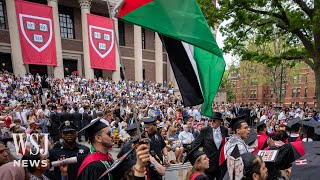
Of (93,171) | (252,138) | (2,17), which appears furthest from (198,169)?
(2,17)

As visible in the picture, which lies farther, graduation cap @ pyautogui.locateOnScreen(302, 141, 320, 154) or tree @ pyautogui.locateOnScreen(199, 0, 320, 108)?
tree @ pyautogui.locateOnScreen(199, 0, 320, 108)

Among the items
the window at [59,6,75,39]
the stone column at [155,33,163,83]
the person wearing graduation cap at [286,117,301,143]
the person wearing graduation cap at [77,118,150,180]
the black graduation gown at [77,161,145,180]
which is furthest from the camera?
the stone column at [155,33,163,83]

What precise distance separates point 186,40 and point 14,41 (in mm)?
20523

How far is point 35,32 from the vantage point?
17.7m

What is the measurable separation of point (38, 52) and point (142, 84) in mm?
10038

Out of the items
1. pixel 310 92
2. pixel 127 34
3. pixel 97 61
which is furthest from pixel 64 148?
pixel 310 92

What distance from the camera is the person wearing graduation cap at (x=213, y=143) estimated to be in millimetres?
4758

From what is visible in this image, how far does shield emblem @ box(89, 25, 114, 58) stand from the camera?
68.1ft

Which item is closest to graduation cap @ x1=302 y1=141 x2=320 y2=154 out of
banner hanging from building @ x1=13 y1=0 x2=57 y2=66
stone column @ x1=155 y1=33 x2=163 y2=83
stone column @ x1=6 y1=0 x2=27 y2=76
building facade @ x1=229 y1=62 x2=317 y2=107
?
banner hanging from building @ x1=13 y1=0 x2=57 y2=66

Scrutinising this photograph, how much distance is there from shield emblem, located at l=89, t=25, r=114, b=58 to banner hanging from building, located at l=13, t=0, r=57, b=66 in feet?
10.8

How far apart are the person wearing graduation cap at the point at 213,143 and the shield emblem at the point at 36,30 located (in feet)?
55.9

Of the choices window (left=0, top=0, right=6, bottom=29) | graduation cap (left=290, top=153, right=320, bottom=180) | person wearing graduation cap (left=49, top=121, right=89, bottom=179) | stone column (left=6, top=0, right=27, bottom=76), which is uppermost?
window (left=0, top=0, right=6, bottom=29)

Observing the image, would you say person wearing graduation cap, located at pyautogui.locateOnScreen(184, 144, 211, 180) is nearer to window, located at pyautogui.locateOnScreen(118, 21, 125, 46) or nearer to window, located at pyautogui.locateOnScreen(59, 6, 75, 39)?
window, located at pyautogui.locateOnScreen(59, 6, 75, 39)

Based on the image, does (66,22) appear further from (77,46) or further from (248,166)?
(248,166)
